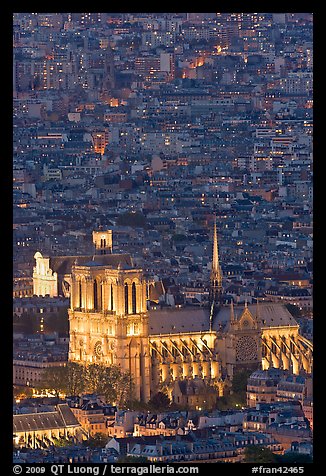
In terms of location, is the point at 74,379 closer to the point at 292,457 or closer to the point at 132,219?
the point at 292,457

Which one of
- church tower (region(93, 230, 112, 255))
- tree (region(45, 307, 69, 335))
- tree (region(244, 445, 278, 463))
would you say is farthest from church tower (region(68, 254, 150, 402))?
tree (region(244, 445, 278, 463))

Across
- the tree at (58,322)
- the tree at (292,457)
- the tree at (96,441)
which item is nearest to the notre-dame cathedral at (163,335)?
the tree at (58,322)

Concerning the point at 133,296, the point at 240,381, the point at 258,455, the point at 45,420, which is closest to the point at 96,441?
the point at 45,420

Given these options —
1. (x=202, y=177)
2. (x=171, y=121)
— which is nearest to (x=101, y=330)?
(x=202, y=177)

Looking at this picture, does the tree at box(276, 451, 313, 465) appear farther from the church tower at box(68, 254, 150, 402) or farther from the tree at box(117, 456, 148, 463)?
the church tower at box(68, 254, 150, 402)

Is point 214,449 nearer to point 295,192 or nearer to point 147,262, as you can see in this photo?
point 147,262

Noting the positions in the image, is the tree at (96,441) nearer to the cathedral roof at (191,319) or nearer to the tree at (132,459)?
the tree at (132,459)
